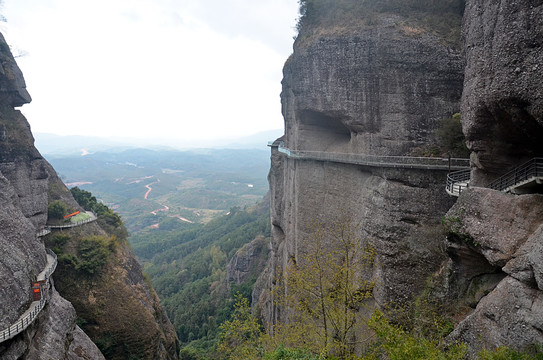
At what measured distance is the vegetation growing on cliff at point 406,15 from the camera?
729 inches

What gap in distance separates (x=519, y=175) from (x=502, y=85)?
3.65m

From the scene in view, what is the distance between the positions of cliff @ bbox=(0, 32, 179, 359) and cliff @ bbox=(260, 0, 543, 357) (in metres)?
12.3

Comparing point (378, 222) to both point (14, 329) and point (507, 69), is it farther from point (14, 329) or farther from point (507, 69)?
point (14, 329)

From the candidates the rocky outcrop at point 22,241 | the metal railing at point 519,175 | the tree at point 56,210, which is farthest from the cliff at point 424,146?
the tree at point 56,210

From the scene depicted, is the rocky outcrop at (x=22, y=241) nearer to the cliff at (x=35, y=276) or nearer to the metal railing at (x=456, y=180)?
the cliff at (x=35, y=276)

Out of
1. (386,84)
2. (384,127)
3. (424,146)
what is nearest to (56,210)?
(384,127)

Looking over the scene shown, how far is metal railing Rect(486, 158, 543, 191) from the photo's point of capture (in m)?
10.6

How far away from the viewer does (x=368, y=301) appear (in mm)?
18359

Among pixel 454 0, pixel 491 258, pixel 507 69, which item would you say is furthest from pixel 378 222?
pixel 454 0

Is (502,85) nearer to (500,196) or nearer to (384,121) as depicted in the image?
(500,196)

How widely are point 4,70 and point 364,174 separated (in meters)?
32.5

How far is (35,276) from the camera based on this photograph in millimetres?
20312

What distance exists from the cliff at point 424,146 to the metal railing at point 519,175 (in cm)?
38

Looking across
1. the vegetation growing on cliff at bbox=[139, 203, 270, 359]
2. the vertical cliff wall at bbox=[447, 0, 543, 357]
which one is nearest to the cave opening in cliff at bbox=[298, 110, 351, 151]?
the vertical cliff wall at bbox=[447, 0, 543, 357]
